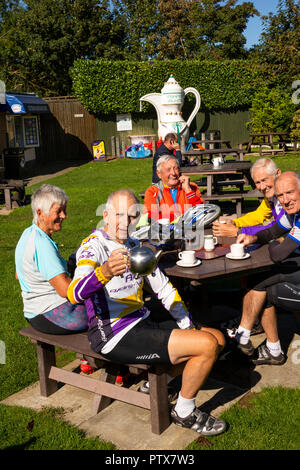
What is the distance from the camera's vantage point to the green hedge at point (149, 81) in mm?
21484

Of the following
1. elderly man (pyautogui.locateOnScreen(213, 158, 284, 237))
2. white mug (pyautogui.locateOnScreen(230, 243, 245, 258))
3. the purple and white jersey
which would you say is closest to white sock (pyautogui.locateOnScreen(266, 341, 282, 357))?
white mug (pyautogui.locateOnScreen(230, 243, 245, 258))

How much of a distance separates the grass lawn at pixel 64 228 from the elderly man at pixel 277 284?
1.62m

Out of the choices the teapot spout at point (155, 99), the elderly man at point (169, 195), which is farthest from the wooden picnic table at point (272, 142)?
the elderly man at point (169, 195)

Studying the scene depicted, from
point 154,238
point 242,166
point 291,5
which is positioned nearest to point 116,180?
point 242,166

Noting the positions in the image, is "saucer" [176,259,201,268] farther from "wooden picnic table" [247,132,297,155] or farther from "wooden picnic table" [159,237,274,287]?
"wooden picnic table" [247,132,297,155]

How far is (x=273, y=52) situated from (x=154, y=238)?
14.3m

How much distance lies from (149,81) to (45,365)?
20.4m

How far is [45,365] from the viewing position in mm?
3447

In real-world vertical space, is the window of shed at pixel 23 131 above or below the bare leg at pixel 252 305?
above

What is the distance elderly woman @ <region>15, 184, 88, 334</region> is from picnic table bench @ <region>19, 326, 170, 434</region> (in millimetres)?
93

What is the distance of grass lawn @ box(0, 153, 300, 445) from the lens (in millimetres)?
3963

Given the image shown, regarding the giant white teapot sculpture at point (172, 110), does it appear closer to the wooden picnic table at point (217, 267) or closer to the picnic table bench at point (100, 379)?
the wooden picnic table at point (217, 267)

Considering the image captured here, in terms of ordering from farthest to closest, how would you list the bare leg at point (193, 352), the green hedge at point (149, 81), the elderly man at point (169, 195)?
the green hedge at point (149, 81) < the elderly man at point (169, 195) < the bare leg at point (193, 352)

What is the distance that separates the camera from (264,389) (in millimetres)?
3398
